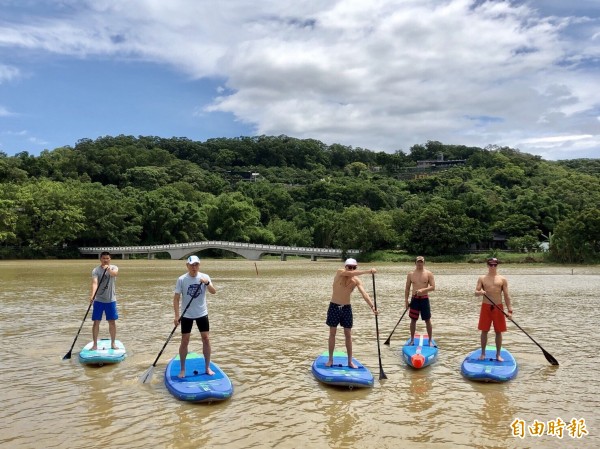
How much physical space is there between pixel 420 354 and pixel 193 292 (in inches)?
187

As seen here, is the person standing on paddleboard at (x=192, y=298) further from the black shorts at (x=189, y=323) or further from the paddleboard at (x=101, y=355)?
the paddleboard at (x=101, y=355)

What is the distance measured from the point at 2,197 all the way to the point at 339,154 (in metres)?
124

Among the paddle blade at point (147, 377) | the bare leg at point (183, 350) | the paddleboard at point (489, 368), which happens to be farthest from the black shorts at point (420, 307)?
the paddle blade at point (147, 377)

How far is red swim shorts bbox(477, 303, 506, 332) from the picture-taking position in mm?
9562

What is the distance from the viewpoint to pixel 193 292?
8.32 metres

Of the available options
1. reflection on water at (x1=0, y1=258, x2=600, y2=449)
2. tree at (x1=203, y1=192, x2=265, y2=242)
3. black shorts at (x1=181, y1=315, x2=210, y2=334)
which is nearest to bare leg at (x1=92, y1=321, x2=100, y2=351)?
reflection on water at (x1=0, y1=258, x2=600, y2=449)

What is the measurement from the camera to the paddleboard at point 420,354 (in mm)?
9902

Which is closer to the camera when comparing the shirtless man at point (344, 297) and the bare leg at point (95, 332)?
the shirtless man at point (344, 297)

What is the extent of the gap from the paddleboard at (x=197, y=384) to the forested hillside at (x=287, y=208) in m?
52.5

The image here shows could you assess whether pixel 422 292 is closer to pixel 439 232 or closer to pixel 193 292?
pixel 193 292

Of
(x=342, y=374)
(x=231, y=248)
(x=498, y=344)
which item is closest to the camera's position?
(x=342, y=374)

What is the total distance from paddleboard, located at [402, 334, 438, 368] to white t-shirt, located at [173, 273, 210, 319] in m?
4.28

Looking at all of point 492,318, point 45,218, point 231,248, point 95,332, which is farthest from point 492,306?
point 45,218

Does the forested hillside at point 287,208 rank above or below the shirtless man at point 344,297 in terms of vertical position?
above
